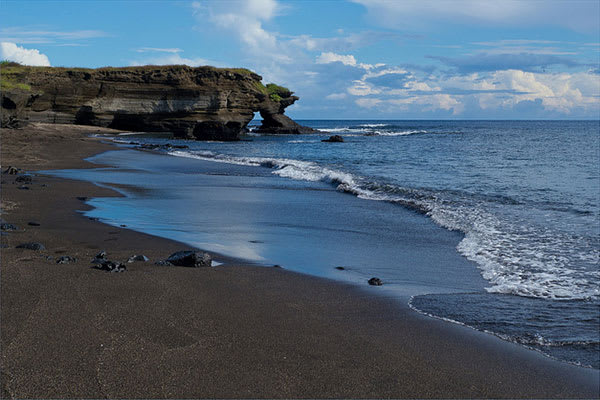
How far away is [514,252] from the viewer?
25.6 ft

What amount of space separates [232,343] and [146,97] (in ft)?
182

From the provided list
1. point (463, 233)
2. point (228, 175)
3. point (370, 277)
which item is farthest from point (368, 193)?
point (370, 277)

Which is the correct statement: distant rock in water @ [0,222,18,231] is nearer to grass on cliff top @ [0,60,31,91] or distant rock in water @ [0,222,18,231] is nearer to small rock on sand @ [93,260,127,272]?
small rock on sand @ [93,260,127,272]

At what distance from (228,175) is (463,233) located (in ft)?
40.4

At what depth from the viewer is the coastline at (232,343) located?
3.45m

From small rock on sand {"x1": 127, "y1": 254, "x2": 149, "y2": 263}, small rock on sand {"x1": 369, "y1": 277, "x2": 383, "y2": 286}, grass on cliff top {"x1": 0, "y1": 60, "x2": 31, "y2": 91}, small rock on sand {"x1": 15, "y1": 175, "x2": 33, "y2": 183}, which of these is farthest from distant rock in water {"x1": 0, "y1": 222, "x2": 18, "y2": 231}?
grass on cliff top {"x1": 0, "y1": 60, "x2": 31, "y2": 91}

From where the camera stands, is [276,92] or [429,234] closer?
[429,234]

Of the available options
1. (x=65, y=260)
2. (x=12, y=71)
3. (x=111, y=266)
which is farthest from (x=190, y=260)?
(x=12, y=71)

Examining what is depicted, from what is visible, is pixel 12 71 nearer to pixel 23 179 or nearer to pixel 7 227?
pixel 23 179

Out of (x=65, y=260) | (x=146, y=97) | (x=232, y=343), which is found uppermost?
(x=146, y=97)

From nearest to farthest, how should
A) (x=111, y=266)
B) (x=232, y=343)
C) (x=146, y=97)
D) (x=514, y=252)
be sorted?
(x=232, y=343)
(x=111, y=266)
(x=514, y=252)
(x=146, y=97)

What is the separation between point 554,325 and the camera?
485 centimetres

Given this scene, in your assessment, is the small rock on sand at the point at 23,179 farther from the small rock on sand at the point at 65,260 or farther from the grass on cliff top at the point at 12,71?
the grass on cliff top at the point at 12,71

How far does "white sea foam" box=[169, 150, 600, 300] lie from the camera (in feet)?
20.0
